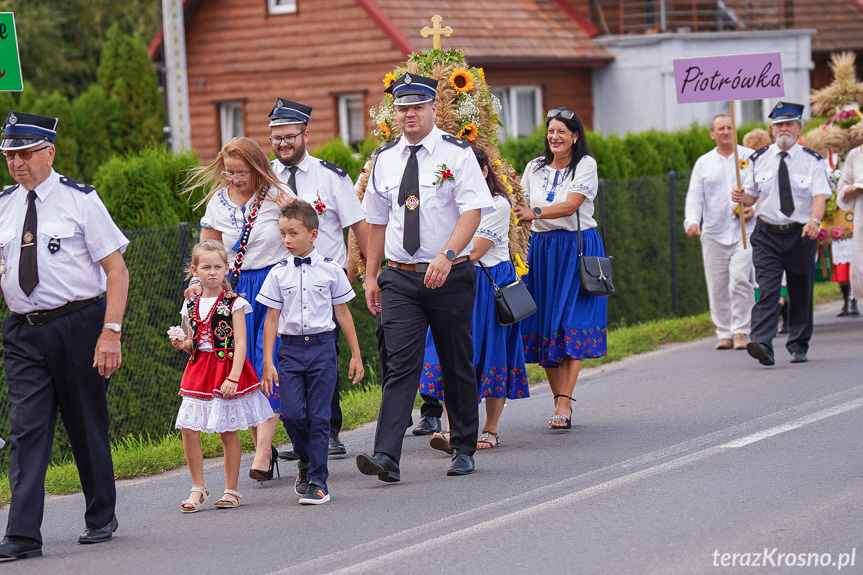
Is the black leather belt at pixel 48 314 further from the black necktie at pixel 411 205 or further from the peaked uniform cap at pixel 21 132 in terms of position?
the black necktie at pixel 411 205

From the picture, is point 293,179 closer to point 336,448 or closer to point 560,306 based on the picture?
point 336,448

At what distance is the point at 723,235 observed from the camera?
12.9 metres

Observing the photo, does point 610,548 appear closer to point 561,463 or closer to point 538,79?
point 561,463

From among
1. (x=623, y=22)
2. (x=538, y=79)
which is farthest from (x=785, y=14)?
(x=538, y=79)

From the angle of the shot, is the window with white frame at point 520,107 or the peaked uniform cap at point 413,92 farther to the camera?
the window with white frame at point 520,107

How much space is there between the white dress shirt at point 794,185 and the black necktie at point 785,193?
1.1 inches

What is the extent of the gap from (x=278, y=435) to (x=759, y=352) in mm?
4137

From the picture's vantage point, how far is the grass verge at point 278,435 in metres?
8.29

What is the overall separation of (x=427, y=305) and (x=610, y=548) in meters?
2.02

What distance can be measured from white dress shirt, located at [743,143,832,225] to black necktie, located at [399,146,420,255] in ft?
16.0

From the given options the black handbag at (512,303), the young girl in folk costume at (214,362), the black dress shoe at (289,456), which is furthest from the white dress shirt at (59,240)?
the black handbag at (512,303)

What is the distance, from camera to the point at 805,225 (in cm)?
1118

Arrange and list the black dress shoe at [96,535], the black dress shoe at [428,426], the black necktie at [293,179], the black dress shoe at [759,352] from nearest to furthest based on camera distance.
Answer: the black dress shoe at [96,535]
the black necktie at [293,179]
the black dress shoe at [428,426]
the black dress shoe at [759,352]

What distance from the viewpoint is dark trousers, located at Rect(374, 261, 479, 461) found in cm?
740
